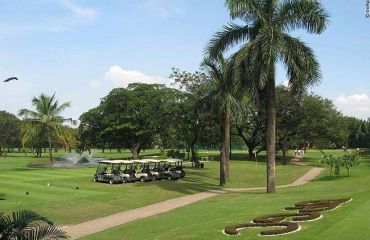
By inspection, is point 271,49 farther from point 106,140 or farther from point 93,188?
point 106,140

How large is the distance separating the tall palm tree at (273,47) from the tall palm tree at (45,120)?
33.8 meters

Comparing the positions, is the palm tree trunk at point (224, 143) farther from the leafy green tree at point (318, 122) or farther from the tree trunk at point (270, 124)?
the leafy green tree at point (318, 122)

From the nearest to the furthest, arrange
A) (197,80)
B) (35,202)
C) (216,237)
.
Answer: (216,237), (35,202), (197,80)

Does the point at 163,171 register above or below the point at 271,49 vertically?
below

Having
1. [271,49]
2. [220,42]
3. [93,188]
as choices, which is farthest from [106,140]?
[271,49]

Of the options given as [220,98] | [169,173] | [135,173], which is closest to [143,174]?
[135,173]

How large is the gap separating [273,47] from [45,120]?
121 feet

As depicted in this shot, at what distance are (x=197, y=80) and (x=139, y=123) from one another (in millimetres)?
16385

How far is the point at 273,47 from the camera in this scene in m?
27.2

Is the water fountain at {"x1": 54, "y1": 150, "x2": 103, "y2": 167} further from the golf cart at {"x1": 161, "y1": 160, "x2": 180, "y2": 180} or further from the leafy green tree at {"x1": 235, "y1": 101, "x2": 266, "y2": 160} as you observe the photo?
the golf cart at {"x1": 161, "y1": 160, "x2": 180, "y2": 180}

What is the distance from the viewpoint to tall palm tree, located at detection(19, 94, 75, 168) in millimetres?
56500

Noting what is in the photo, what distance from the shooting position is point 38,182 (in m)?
36.2

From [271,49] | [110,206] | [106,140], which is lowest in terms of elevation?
[110,206]

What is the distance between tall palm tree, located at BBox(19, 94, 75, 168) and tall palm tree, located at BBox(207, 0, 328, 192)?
33.8m
